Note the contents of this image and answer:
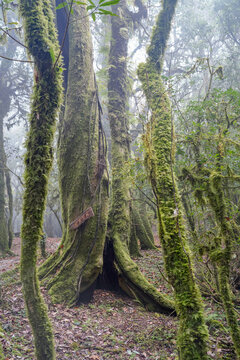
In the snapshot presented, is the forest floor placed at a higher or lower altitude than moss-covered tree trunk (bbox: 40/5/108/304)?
lower

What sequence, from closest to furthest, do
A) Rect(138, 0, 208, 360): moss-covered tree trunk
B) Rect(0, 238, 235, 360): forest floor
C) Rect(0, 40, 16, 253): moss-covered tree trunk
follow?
1. Rect(138, 0, 208, 360): moss-covered tree trunk
2. Rect(0, 238, 235, 360): forest floor
3. Rect(0, 40, 16, 253): moss-covered tree trunk

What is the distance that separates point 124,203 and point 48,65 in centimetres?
555

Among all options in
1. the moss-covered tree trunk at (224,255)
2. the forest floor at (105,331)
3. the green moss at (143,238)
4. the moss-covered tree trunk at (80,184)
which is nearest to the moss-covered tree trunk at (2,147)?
the moss-covered tree trunk at (80,184)

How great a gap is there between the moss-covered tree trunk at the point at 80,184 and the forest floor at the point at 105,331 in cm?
50

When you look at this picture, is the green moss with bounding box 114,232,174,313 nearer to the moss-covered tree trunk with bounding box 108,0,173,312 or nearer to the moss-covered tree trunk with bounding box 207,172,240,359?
the moss-covered tree trunk with bounding box 108,0,173,312

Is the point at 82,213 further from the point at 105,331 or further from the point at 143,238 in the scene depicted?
the point at 143,238

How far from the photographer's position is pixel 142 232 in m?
10.6

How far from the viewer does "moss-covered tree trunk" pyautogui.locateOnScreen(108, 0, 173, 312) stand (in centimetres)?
570

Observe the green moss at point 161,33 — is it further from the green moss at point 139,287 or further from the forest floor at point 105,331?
the green moss at point 139,287

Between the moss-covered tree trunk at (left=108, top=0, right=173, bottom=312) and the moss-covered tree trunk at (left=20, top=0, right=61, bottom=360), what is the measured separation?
3.37m

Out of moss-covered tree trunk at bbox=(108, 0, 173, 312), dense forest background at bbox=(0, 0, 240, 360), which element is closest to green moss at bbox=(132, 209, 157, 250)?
dense forest background at bbox=(0, 0, 240, 360)

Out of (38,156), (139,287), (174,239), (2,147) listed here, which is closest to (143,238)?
(139,287)

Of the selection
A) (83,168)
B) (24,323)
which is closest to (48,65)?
(83,168)

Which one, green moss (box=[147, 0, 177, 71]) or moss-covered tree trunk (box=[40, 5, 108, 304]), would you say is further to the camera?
green moss (box=[147, 0, 177, 71])
